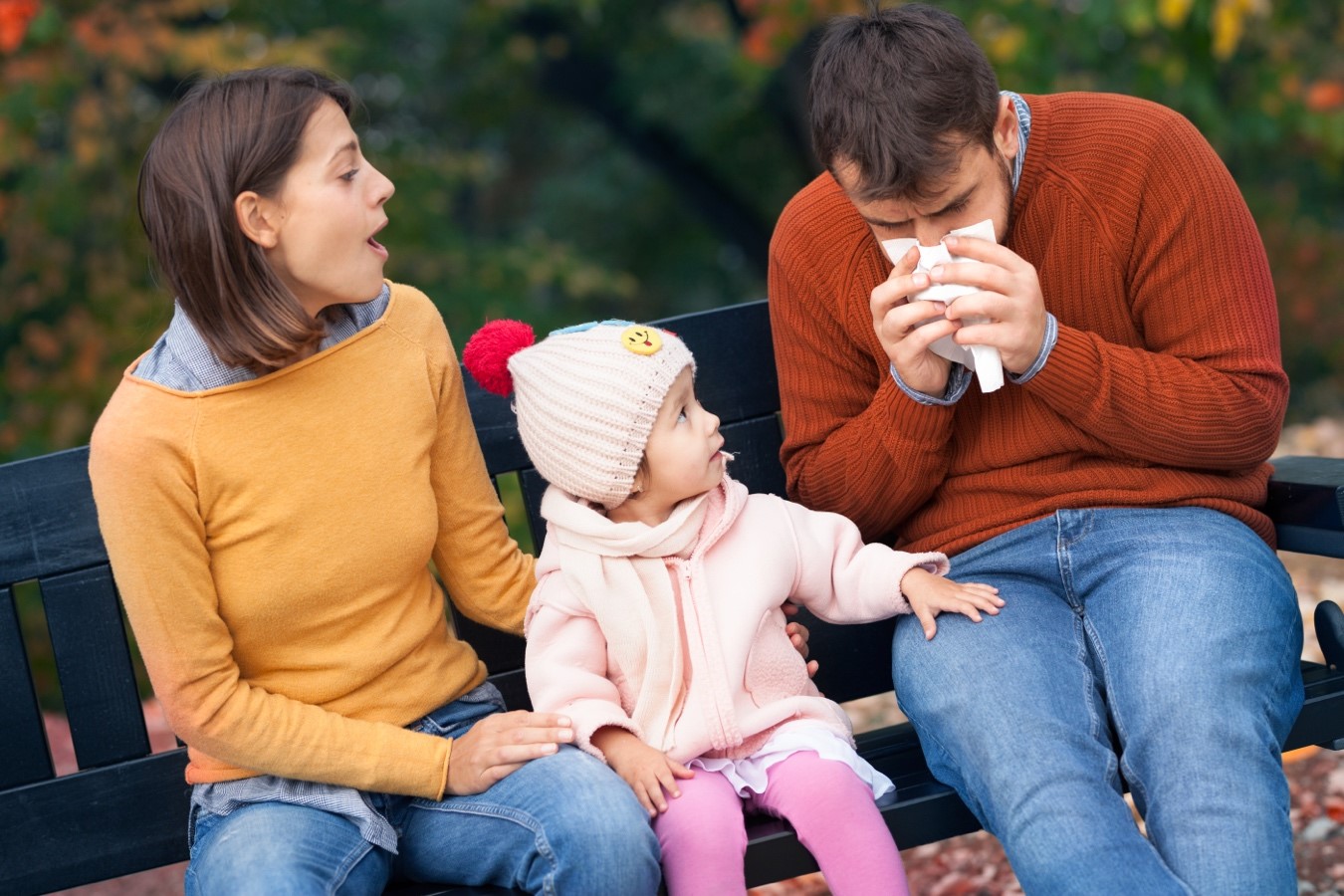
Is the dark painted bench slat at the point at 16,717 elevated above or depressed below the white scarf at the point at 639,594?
below

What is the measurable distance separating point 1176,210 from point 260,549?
1567 millimetres

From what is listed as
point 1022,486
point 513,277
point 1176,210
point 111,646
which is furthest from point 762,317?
point 513,277

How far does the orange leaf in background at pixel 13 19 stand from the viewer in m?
5.45

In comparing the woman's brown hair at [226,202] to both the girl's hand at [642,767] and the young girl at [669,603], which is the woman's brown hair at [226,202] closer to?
the young girl at [669,603]

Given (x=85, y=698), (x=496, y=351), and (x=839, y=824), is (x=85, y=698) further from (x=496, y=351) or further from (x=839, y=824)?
(x=839, y=824)

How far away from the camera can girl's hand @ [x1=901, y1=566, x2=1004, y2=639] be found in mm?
2404

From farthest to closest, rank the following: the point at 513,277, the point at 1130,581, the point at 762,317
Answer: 1. the point at 513,277
2. the point at 762,317
3. the point at 1130,581

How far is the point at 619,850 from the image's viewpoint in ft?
6.85

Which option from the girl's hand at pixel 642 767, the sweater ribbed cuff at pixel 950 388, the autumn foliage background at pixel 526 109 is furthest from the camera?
the autumn foliage background at pixel 526 109

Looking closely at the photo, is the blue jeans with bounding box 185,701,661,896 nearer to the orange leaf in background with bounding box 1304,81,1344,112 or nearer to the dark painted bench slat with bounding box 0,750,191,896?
the dark painted bench slat with bounding box 0,750,191,896

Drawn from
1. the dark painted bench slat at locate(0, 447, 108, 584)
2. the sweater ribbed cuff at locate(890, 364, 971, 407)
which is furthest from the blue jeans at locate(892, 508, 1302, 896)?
the dark painted bench slat at locate(0, 447, 108, 584)

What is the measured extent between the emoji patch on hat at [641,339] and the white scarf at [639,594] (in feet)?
0.87

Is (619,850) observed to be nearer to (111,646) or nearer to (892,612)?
(892,612)

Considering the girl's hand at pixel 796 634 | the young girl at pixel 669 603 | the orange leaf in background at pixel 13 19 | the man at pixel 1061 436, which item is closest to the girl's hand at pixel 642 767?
the young girl at pixel 669 603
